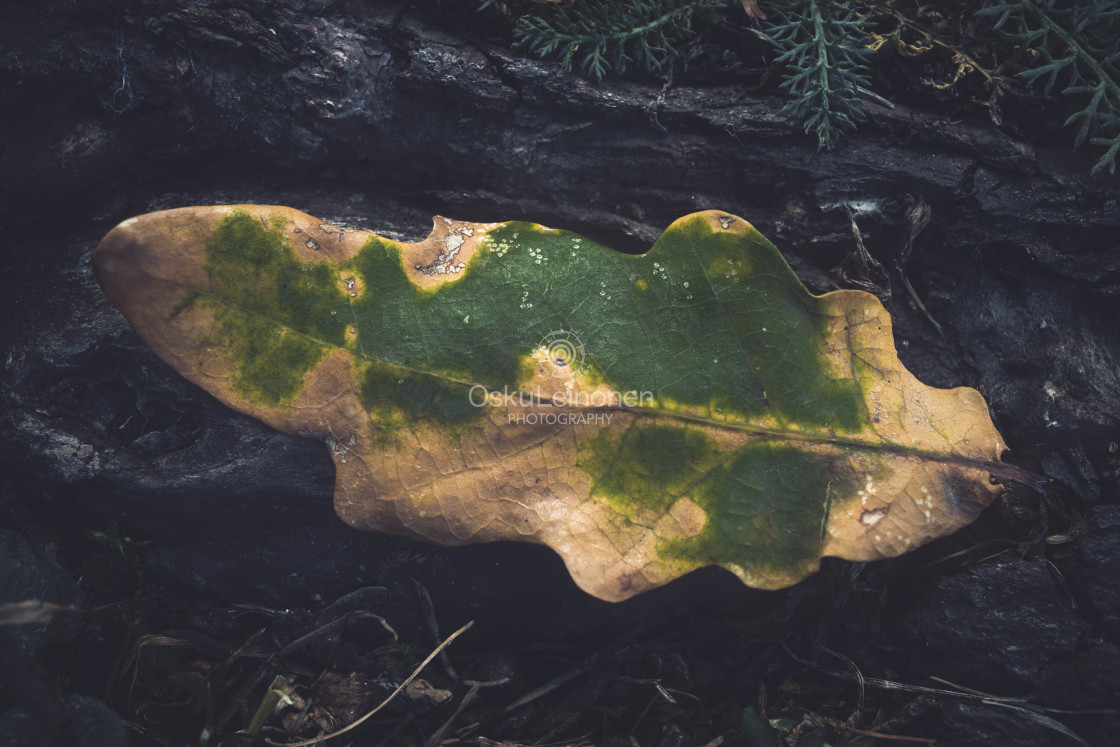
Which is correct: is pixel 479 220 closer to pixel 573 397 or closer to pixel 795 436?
pixel 573 397

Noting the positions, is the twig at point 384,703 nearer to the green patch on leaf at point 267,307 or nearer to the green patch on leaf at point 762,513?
the green patch on leaf at point 762,513

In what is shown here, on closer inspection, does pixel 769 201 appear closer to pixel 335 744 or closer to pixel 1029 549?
pixel 1029 549

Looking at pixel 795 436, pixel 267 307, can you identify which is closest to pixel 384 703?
pixel 267 307

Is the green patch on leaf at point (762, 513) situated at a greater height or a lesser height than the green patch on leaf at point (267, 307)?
lesser

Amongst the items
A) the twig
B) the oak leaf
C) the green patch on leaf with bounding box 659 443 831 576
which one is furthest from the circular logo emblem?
the twig

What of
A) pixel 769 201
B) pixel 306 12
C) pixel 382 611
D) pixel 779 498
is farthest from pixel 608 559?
pixel 306 12

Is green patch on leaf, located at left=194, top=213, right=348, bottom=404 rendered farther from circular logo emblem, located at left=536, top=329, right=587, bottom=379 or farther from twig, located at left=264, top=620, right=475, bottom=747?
twig, located at left=264, top=620, right=475, bottom=747

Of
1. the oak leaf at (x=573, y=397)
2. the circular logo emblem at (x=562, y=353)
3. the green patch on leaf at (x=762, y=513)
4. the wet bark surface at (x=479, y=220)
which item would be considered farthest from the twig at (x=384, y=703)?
the circular logo emblem at (x=562, y=353)

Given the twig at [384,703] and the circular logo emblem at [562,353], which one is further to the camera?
the twig at [384,703]
